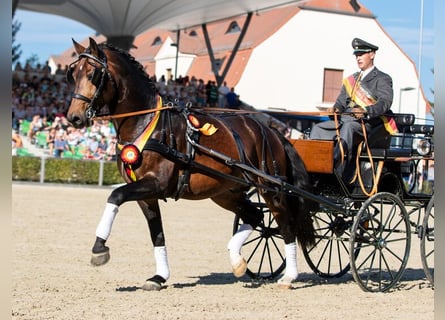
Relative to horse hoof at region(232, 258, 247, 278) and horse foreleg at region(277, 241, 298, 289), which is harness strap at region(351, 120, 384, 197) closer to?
horse foreleg at region(277, 241, 298, 289)

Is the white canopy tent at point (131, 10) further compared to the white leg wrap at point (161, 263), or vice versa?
the white canopy tent at point (131, 10)

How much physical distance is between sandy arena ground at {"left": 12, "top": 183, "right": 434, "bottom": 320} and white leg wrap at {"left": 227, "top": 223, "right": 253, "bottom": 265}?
0.32 m

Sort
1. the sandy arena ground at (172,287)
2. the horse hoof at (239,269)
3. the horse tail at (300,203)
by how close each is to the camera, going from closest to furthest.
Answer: the sandy arena ground at (172,287) → the horse hoof at (239,269) → the horse tail at (300,203)

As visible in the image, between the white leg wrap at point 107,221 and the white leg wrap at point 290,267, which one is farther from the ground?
the white leg wrap at point 107,221

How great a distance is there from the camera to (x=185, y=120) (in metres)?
6.35

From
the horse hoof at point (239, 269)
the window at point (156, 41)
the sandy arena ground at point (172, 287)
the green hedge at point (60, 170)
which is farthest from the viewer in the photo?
the window at point (156, 41)

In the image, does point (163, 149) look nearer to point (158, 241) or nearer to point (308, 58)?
point (158, 241)

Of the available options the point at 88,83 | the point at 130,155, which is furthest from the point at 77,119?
Answer: the point at 130,155

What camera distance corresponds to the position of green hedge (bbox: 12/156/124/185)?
23.2 metres

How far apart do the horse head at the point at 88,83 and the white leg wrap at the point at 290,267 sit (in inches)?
98.6

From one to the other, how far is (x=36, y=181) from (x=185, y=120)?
18113 mm

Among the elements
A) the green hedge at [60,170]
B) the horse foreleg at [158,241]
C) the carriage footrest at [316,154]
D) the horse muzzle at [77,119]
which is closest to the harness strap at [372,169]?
the carriage footrest at [316,154]

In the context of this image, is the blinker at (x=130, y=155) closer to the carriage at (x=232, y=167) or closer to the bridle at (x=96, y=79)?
the carriage at (x=232, y=167)

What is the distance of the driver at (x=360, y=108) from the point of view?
23.4 ft
